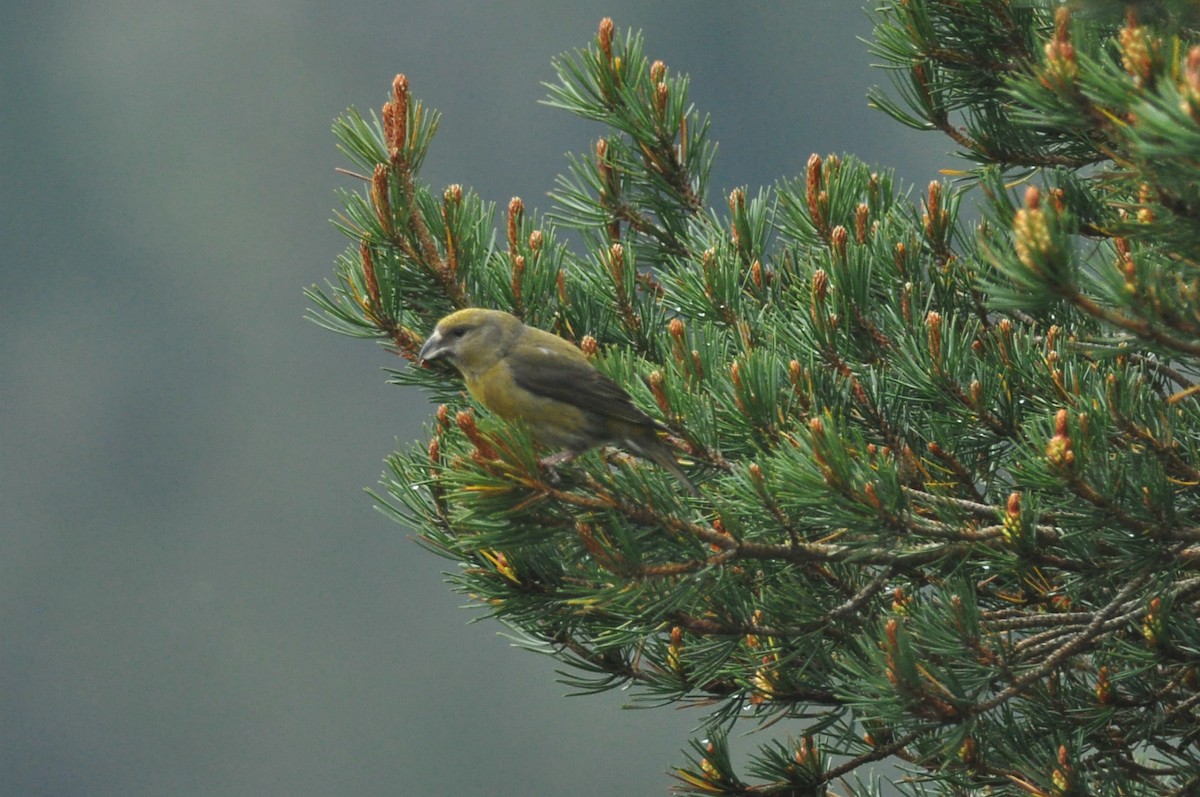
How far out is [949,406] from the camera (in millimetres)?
3582

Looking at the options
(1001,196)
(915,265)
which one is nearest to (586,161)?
(915,265)

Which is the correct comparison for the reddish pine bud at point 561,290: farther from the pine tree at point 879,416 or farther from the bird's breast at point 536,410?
the bird's breast at point 536,410

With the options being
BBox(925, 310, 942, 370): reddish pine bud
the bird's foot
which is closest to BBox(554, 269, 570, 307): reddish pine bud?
the bird's foot

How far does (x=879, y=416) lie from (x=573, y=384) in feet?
→ 2.83

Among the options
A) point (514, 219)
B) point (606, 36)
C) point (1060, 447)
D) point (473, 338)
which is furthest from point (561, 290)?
point (1060, 447)

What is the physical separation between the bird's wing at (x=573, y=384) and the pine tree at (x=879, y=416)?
7cm

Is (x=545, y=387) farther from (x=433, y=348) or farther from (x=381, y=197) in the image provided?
(x=381, y=197)

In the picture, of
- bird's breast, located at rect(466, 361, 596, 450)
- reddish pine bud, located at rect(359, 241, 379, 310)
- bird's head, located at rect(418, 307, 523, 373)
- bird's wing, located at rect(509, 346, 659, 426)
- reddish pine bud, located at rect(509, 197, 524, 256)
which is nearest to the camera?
bird's wing, located at rect(509, 346, 659, 426)

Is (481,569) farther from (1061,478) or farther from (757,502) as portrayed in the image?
(1061,478)

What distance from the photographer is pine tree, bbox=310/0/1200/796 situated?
280 centimetres

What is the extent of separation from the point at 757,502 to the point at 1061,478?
656 millimetres

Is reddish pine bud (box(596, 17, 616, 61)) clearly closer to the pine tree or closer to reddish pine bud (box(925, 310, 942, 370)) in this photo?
the pine tree

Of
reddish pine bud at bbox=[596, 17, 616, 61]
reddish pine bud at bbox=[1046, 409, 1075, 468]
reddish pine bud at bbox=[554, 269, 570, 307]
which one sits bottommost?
reddish pine bud at bbox=[1046, 409, 1075, 468]

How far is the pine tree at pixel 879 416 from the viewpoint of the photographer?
2.80 meters
